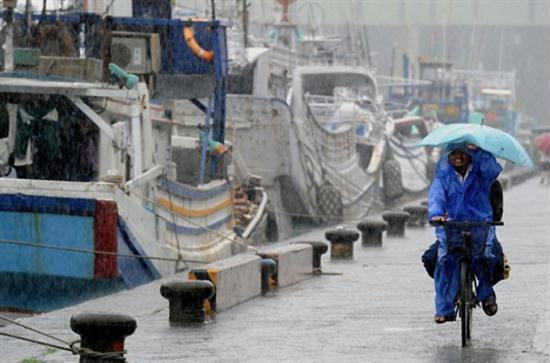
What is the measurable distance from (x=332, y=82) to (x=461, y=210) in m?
35.4

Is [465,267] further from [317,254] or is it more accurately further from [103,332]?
[317,254]

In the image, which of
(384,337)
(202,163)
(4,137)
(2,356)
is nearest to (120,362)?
(2,356)

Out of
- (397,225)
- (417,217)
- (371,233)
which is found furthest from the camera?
(417,217)

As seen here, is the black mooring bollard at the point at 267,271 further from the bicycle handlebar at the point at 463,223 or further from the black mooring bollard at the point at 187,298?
the bicycle handlebar at the point at 463,223

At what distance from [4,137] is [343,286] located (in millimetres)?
4554

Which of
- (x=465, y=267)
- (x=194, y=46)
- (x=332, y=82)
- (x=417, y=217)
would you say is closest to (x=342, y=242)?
(x=194, y=46)

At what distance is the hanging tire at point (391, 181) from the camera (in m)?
45.5

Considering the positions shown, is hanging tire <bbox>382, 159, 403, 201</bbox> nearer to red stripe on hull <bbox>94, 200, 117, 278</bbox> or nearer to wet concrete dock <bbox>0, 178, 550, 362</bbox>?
wet concrete dock <bbox>0, 178, 550, 362</bbox>

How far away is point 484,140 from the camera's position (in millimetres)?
11719

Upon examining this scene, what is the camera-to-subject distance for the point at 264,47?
3953 centimetres

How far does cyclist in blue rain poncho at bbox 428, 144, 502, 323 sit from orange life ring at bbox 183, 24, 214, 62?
1128 centimetres

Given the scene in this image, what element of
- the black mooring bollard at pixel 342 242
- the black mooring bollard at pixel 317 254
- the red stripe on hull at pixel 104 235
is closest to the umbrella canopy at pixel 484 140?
the red stripe on hull at pixel 104 235

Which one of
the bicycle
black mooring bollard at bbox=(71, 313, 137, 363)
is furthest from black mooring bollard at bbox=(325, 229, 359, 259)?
black mooring bollard at bbox=(71, 313, 137, 363)

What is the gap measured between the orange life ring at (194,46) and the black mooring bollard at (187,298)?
10.2 metres
